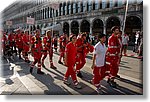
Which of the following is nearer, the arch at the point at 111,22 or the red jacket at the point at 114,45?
the red jacket at the point at 114,45

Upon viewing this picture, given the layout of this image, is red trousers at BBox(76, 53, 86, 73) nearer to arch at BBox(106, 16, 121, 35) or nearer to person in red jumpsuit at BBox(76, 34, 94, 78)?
person in red jumpsuit at BBox(76, 34, 94, 78)

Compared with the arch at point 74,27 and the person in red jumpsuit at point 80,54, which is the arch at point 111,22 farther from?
the person in red jumpsuit at point 80,54

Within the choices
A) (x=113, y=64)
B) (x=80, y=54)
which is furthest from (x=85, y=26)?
(x=113, y=64)

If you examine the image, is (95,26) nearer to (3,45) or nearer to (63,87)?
(3,45)

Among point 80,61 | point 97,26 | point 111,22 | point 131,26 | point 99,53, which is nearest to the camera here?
point 99,53

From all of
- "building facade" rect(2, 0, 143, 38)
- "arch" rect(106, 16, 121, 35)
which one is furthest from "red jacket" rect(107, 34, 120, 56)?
"arch" rect(106, 16, 121, 35)

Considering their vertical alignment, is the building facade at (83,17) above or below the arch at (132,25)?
above

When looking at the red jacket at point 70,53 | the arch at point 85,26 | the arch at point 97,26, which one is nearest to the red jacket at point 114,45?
the red jacket at point 70,53

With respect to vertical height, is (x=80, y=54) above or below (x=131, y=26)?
below

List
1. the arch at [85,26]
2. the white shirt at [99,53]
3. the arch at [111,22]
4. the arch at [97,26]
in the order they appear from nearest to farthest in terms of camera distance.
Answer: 1. the white shirt at [99,53]
2. the arch at [111,22]
3. the arch at [97,26]
4. the arch at [85,26]

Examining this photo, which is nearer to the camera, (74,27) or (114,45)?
(114,45)

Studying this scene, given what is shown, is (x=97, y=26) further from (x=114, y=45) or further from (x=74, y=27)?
(x=114, y=45)

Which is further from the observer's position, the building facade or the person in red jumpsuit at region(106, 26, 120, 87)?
the building facade

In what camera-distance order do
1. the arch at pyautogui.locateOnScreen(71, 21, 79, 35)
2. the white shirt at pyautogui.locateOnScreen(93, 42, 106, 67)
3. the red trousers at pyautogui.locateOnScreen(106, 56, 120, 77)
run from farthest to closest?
the arch at pyautogui.locateOnScreen(71, 21, 79, 35) → the red trousers at pyautogui.locateOnScreen(106, 56, 120, 77) → the white shirt at pyautogui.locateOnScreen(93, 42, 106, 67)
